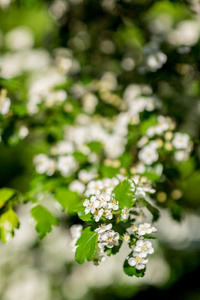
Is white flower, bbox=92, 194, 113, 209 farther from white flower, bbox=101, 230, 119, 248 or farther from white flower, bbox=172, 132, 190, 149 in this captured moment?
white flower, bbox=172, 132, 190, 149

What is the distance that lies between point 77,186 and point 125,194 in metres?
0.48

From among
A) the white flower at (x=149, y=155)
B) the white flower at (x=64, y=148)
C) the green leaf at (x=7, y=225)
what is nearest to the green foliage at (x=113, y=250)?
the green leaf at (x=7, y=225)

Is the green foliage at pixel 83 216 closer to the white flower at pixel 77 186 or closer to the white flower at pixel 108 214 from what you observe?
the white flower at pixel 108 214

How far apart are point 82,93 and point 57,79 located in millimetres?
192

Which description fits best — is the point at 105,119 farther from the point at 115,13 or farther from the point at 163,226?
the point at 163,226

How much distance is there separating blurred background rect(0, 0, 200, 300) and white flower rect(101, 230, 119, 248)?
1.04 meters

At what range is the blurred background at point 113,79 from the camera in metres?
2.19

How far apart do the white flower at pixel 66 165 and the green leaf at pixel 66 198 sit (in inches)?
7.0

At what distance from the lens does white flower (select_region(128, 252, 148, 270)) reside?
1.04m

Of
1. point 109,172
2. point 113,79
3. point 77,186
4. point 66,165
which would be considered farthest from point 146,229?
point 113,79

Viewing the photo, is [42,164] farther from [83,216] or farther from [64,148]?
[83,216]

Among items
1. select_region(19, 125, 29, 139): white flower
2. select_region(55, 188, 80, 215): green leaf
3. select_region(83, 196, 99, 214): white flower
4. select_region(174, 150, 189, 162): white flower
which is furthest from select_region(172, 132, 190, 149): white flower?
select_region(19, 125, 29, 139): white flower

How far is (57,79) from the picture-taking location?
2189 mm

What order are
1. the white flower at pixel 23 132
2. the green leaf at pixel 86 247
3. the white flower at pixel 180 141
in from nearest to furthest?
1. the green leaf at pixel 86 247
2. the white flower at pixel 180 141
3. the white flower at pixel 23 132
